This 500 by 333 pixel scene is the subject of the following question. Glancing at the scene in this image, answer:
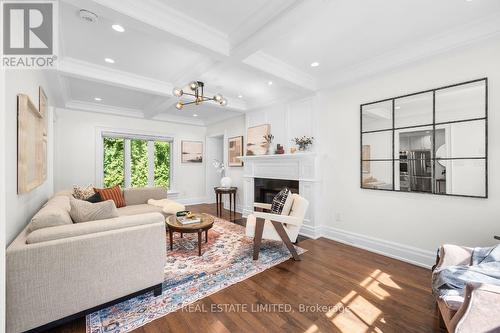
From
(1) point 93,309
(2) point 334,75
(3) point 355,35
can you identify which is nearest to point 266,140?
(2) point 334,75

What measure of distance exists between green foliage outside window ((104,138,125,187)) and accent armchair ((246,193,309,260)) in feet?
14.6

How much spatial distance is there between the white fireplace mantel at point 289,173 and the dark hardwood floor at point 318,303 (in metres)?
1.21

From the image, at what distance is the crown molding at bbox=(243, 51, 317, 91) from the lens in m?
2.89

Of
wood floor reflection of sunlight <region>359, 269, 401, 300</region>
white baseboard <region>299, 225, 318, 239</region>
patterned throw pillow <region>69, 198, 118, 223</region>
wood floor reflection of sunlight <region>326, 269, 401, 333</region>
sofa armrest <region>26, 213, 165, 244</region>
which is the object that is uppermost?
patterned throw pillow <region>69, 198, 118, 223</region>

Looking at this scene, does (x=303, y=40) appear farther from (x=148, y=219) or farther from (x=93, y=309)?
(x=93, y=309)

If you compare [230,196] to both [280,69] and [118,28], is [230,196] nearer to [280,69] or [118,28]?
[280,69]

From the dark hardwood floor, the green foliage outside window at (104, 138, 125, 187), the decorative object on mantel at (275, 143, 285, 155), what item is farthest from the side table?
the dark hardwood floor

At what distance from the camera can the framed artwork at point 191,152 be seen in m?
6.70

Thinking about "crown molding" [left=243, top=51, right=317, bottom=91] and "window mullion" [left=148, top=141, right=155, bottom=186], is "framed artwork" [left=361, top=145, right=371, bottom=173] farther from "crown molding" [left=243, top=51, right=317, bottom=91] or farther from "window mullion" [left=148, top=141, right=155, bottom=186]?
"window mullion" [left=148, top=141, right=155, bottom=186]

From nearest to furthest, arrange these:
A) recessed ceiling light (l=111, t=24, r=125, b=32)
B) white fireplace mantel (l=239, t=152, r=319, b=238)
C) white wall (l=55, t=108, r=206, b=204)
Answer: recessed ceiling light (l=111, t=24, r=125, b=32) → white fireplace mantel (l=239, t=152, r=319, b=238) → white wall (l=55, t=108, r=206, b=204)

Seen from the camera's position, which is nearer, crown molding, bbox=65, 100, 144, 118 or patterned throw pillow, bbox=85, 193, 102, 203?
patterned throw pillow, bbox=85, 193, 102, 203

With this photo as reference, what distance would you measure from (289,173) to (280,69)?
76.6 inches

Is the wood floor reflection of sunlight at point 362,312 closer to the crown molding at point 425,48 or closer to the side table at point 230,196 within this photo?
the crown molding at point 425,48

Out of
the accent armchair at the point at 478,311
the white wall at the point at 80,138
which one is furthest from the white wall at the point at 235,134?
the accent armchair at the point at 478,311
